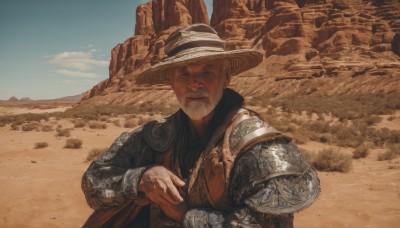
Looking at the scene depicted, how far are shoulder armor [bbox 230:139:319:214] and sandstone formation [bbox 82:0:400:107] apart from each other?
114ft

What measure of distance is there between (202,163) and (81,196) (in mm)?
5709

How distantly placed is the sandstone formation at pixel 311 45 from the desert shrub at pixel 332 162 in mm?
27338

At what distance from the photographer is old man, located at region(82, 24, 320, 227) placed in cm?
151

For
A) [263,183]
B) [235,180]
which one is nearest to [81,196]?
[235,180]

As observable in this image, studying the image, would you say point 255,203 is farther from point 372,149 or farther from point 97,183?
point 372,149

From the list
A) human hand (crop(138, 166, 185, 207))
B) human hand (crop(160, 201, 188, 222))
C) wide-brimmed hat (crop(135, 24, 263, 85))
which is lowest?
human hand (crop(160, 201, 188, 222))

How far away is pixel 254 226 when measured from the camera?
145 centimetres

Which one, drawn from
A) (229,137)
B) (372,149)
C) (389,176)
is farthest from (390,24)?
(229,137)

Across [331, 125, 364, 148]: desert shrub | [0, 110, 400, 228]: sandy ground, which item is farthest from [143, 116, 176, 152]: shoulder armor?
[331, 125, 364, 148]: desert shrub

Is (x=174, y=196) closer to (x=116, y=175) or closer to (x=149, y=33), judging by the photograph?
(x=116, y=175)

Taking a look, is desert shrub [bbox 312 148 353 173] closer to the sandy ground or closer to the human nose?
the sandy ground

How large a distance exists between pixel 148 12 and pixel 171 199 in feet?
339

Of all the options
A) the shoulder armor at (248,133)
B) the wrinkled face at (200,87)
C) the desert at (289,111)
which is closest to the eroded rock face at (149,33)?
the desert at (289,111)

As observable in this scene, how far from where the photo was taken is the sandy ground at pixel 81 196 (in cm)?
552
